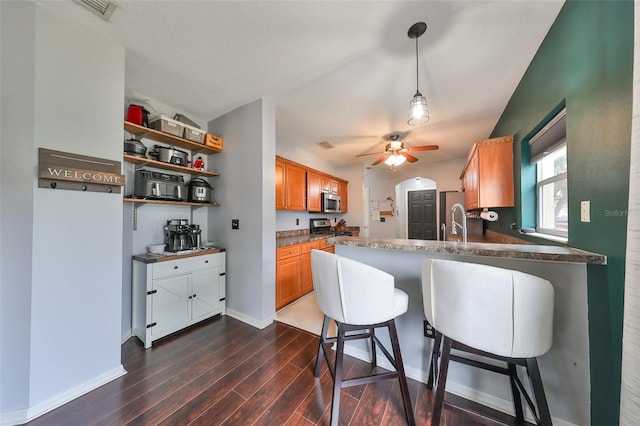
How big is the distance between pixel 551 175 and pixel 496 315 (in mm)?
1769

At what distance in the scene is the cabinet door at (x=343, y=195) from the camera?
5.20 meters

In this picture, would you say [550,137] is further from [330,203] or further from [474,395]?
[330,203]

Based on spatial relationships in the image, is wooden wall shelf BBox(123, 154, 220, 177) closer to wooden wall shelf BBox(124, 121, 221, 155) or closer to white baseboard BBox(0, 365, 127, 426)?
wooden wall shelf BBox(124, 121, 221, 155)

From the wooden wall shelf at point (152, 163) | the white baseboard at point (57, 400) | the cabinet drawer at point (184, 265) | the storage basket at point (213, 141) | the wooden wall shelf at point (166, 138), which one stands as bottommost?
the white baseboard at point (57, 400)

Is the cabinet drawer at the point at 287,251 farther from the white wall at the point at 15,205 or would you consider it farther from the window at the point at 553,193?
the window at the point at 553,193

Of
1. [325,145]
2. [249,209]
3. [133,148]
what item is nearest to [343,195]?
[325,145]

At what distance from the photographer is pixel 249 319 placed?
2453 mm

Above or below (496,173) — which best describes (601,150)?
below

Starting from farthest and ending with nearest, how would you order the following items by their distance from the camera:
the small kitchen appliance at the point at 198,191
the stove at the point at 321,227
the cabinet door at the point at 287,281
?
the stove at the point at 321,227 < the cabinet door at the point at 287,281 < the small kitchen appliance at the point at 198,191

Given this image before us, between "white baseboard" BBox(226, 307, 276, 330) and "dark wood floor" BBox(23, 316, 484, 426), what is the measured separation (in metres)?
0.31

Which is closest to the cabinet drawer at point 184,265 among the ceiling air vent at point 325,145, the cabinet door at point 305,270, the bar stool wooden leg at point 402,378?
the cabinet door at point 305,270

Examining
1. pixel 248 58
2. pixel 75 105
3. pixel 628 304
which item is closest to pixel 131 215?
pixel 75 105

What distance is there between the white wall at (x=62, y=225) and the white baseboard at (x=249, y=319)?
3.51 ft

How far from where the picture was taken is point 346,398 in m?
1.44
